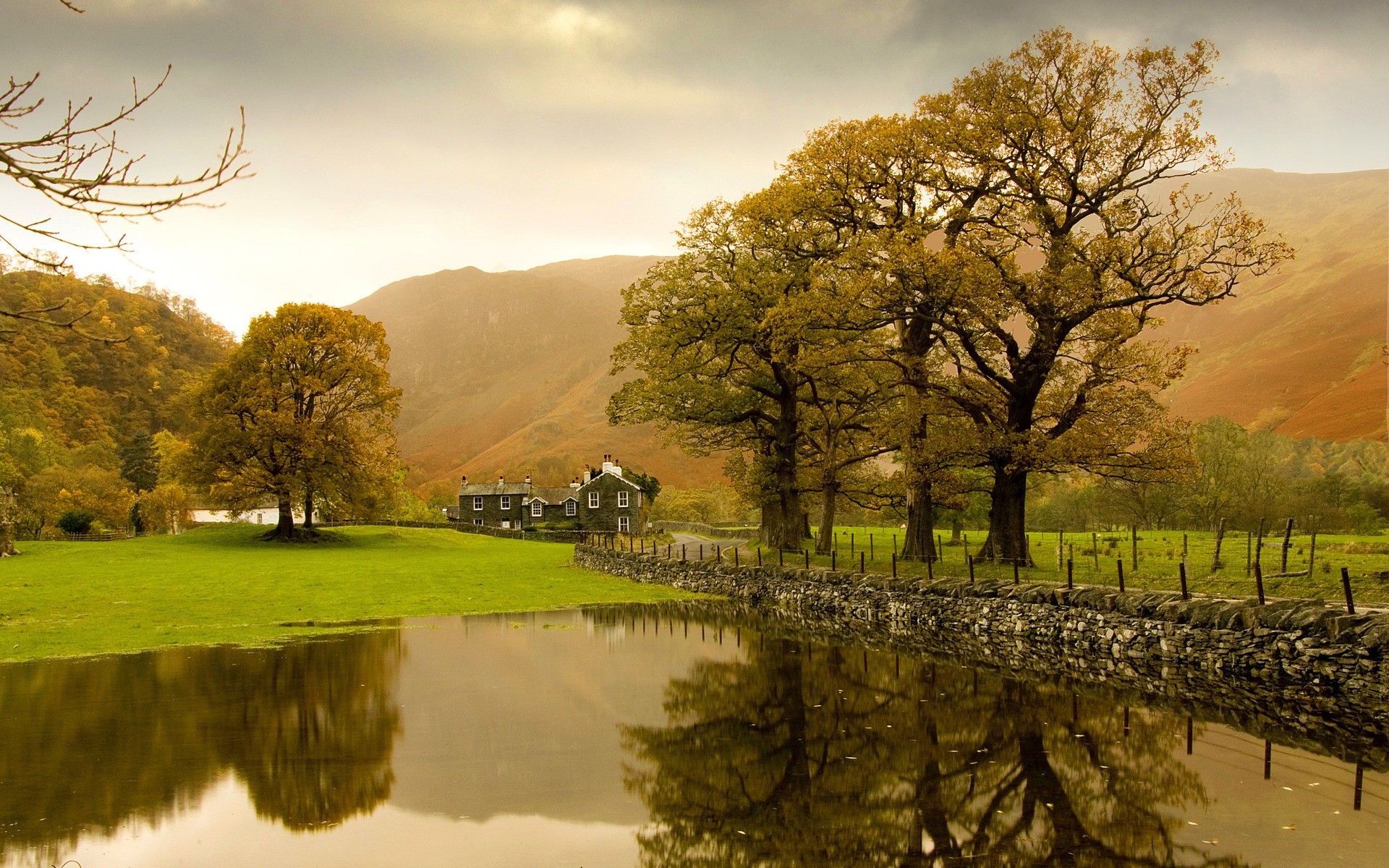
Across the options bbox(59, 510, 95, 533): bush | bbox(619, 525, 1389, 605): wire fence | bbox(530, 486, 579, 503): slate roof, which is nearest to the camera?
bbox(619, 525, 1389, 605): wire fence

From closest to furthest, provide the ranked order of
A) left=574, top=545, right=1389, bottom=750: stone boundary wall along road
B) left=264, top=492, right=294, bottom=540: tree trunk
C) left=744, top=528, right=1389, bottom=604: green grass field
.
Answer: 1. left=574, top=545, right=1389, bottom=750: stone boundary wall along road
2. left=744, top=528, right=1389, bottom=604: green grass field
3. left=264, top=492, right=294, bottom=540: tree trunk

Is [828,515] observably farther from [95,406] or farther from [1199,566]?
[95,406]

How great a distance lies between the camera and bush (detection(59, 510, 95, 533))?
220 ft

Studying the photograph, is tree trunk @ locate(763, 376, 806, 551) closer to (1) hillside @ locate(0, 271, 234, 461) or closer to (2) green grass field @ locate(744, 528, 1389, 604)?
(2) green grass field @ locate(744, 528, 1389, 604)

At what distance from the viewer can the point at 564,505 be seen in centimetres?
10206

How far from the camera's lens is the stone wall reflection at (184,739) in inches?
433

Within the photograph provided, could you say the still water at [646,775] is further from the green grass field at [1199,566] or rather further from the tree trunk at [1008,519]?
the tree trunk at [1008,519]

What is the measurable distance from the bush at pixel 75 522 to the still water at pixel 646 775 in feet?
181

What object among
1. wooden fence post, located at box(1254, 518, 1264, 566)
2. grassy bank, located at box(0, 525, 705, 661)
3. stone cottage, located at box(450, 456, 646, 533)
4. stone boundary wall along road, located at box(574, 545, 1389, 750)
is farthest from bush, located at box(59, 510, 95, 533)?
wooden fence post, located at box(1254, 518, 1264, 566)

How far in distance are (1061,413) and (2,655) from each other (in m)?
29.8

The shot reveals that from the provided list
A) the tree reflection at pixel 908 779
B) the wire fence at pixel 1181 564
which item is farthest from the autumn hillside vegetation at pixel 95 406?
the tree reflection at pixel 908 779

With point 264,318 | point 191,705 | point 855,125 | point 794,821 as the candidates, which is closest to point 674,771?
point 794,821

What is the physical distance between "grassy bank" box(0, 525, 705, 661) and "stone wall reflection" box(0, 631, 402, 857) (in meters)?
5.05

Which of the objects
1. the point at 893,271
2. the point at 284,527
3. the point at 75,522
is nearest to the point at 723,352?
the point at 893,271
